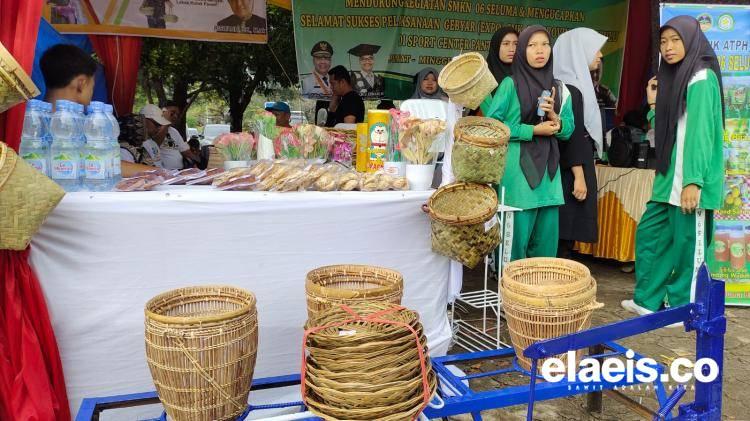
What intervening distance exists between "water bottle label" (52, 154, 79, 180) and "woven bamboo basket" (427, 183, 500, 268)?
1.39m

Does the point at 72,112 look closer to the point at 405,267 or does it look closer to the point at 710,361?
the point at 405,267

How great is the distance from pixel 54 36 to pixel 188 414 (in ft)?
10.00

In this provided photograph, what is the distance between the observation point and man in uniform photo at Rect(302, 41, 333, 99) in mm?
6094

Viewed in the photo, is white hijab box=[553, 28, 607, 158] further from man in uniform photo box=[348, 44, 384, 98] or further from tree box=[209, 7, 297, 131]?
tree box=[209, 7, 297, 131]

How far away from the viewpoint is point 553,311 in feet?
6.22

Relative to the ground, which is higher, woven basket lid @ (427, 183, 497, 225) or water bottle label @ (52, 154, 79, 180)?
water bottle label @ (52, 154, 79, 180)

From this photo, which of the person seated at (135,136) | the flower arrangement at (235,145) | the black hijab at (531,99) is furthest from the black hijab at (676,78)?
the person seated at (135,136)

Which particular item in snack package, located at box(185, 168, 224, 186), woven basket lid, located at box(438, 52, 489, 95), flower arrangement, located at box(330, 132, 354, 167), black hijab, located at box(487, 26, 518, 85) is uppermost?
black hijab, located at box(487, 26, 518, 85)

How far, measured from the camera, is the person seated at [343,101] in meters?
5.48

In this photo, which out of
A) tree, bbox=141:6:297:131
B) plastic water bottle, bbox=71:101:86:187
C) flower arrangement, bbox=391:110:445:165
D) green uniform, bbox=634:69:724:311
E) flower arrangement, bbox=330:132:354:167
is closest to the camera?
plastic water bottle, bbox=71:101:86:187

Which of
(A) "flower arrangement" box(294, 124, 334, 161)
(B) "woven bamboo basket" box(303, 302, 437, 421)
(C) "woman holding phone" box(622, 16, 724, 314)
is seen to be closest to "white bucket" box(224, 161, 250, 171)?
(A) "flower arrangement" box(294, 124, 334, 161)

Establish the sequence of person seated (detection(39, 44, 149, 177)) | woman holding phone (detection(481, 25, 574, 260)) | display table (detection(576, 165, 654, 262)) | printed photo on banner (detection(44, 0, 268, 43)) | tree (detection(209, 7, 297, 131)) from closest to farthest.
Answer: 1. person seated (detection(39, 44, 149, 177))
2. woman holding phone (detection(481, 25, 574, 260))
3. display table (detection(576, 165, 654, 262))
4. printed photo on banner (detection(44, 0, 268, 43))
5. tree (detection(209, 7, 297, 131))

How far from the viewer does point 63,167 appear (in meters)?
2.03

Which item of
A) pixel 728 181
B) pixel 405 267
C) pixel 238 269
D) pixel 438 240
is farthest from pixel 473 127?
pixel 728 181
